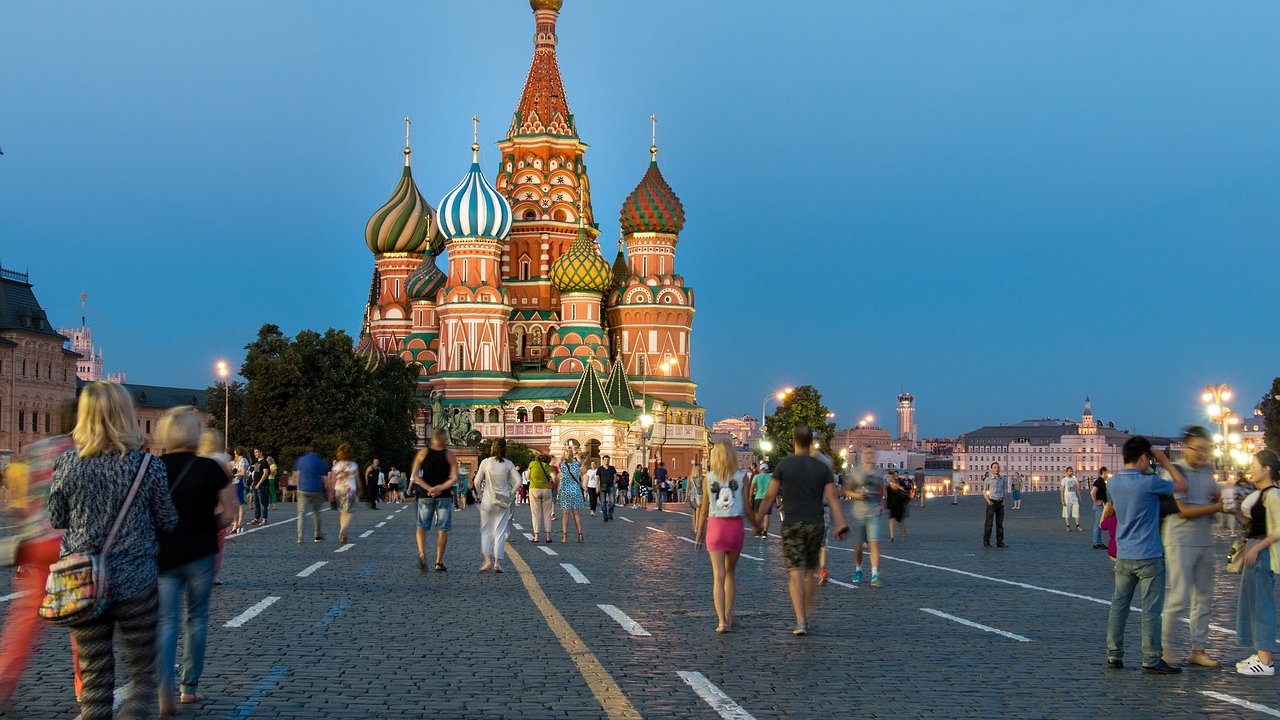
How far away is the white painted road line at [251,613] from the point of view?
13.0 m

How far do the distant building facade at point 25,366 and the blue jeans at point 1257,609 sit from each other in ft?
346

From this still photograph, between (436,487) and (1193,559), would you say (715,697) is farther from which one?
(436,487)

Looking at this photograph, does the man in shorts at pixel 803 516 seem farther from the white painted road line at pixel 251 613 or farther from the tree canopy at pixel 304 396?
the tree canopy at pixel 304 396

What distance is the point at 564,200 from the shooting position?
106m

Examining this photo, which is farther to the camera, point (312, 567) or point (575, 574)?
point (312, 567)

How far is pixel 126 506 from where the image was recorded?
6.80 m

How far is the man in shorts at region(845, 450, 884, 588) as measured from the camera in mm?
18250

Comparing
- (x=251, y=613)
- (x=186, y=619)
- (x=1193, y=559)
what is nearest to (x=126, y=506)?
(x=186, y=619)

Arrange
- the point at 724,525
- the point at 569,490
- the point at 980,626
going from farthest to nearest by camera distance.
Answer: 1. the point at 569,490
2. the point at 980,626
3. the point at 724,525

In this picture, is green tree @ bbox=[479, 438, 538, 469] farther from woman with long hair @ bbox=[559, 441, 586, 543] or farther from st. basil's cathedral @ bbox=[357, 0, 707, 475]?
woman with long hair @ bbox=[559, 441, 586, 543]

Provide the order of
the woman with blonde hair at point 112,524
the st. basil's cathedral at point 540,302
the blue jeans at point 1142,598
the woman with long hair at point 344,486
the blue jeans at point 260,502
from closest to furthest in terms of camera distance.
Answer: the woman with blonde hair at point 112,524, the blue jeans at point 1142,598, the woman with long hair at point 344,486, the blue jeans at point 260,502, the st. basil's cathedral at point 540,302

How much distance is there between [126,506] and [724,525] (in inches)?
265

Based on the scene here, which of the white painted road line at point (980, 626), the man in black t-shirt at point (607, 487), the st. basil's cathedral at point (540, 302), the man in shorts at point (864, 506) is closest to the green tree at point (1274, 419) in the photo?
the st. basil's cathedral at point (540, 302)

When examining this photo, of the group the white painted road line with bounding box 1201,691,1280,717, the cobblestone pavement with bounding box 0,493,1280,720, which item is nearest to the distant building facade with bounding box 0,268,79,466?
the cobblestone pavement with bounding box 0,493,1280,720
